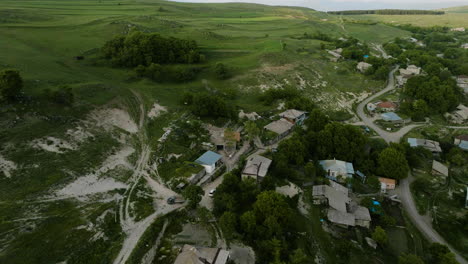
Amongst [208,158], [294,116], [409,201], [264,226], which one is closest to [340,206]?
[264,226]

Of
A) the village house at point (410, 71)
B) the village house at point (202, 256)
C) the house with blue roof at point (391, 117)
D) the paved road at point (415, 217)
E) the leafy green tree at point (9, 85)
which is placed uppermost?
the leafy green tree at point (9, 85)

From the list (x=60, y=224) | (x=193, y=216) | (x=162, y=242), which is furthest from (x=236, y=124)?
(x=60, y=224)

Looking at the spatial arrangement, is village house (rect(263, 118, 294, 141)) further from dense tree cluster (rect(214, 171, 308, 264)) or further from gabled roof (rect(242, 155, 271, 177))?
dense tree cluster (rect(214, 171, 308, 264))

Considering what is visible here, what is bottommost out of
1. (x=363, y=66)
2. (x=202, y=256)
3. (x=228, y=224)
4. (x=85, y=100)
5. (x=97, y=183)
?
(x=202, y=256)

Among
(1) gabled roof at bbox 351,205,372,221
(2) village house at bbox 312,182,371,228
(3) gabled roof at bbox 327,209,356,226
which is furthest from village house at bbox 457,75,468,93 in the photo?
(3) gabled roof at bbox 327,209,356,226

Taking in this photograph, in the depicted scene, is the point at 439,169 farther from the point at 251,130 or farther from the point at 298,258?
the point at 298,258

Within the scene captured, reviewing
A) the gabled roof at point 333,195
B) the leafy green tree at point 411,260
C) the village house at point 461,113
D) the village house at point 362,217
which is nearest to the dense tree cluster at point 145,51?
the gabled roof at point 333,195

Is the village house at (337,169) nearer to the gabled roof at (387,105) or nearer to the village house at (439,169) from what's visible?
the village house at (439,169)
